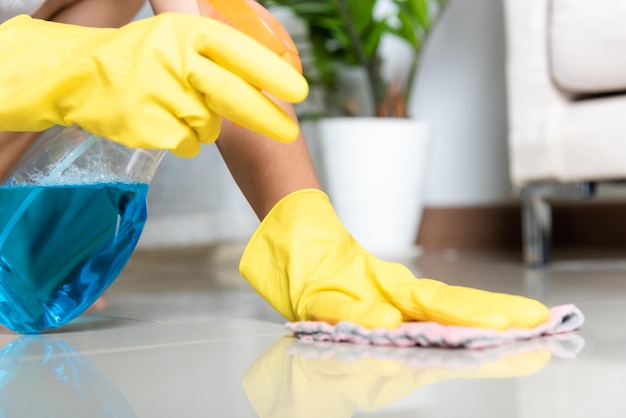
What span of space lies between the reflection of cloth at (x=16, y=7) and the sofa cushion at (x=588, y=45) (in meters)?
0.92

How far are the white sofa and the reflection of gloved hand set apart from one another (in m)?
0.91

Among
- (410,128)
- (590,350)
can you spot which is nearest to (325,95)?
(410,128)

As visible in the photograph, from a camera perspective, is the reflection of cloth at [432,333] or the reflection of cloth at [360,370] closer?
the reflection of cloth at [360,370]

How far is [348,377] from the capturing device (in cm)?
55

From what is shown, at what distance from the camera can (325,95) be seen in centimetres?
234

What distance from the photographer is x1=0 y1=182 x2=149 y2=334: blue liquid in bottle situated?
76 centimetres

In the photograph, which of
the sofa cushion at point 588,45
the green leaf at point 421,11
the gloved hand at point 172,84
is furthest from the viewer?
the green leaf at point 421,11

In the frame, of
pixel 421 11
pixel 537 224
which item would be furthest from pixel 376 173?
pixel 537 224

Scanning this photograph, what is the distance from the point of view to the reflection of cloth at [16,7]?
2.82ft

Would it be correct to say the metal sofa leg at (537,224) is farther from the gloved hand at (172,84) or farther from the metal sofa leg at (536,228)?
the gloved hand at (172,84)

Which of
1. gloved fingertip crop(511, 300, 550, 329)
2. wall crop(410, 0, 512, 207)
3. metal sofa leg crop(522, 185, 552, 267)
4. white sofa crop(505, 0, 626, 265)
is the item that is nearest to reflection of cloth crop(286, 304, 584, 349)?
gloved fingertip crop(511, 300, 550, 329)

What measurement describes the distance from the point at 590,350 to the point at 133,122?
360 mm

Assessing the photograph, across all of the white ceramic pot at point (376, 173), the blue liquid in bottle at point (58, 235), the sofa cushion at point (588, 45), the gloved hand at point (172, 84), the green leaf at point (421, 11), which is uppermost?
the gloved hand at point (172, 84)

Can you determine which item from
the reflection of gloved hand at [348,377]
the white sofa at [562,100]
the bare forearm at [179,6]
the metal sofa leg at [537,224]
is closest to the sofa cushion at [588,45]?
the white sofa at [562,100]
